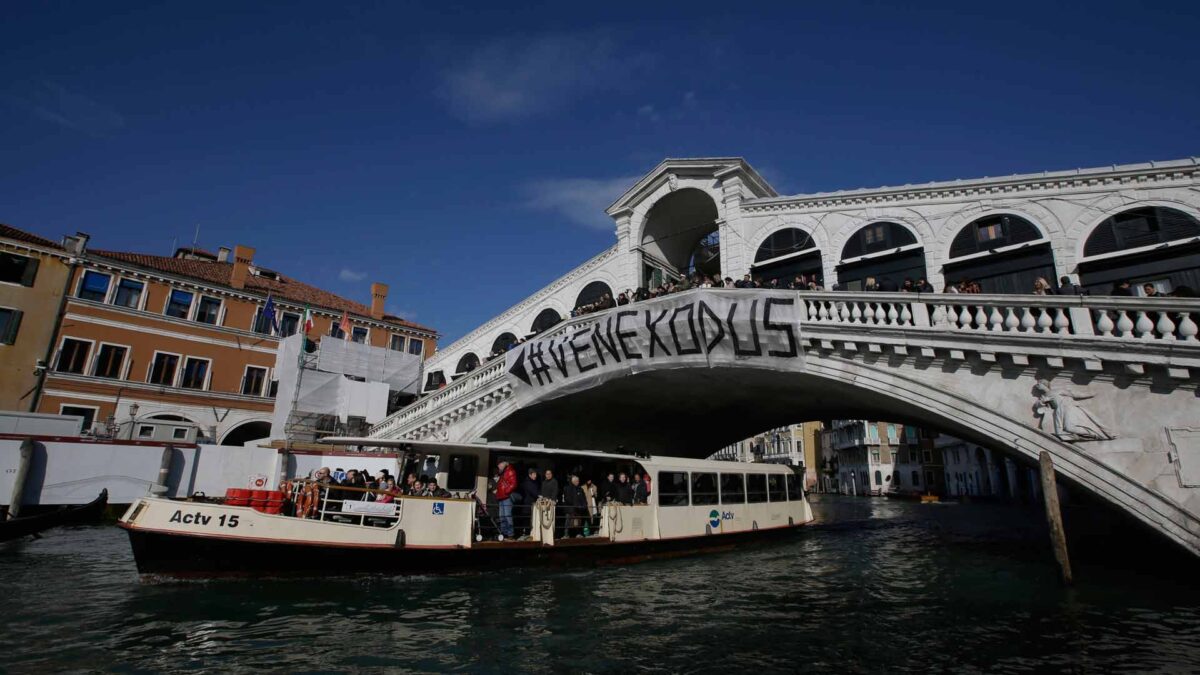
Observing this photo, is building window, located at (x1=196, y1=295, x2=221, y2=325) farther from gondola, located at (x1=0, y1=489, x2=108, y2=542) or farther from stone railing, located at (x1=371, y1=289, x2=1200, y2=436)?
stone railing, located at (x1=371, y1=289, x2=1200, y2=436)

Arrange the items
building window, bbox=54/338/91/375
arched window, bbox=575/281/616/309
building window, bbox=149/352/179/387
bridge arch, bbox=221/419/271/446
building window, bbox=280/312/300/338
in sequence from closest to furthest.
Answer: arched window, bbox=575/281/616/309
building window, bbox=54/338/91/375
building window, bbox=149/352/179/387
bridge arch, bbox=221/419/271/446
building window, bbox=280/312/300/338

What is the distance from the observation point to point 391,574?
11.3 meters

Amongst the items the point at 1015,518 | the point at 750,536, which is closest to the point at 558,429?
the point at 750,536

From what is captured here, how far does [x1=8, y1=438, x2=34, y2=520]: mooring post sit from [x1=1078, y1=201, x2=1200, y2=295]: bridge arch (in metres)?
30.6

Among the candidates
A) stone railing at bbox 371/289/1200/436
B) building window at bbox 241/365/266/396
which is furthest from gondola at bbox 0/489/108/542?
stone railing at bbox 371/289/1200/436

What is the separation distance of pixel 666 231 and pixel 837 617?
56.5 feet

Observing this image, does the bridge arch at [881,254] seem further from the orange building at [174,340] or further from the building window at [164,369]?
the building window at [164,369]

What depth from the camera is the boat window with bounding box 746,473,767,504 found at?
58.3 feet

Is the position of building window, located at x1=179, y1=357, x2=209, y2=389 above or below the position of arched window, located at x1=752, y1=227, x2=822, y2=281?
below

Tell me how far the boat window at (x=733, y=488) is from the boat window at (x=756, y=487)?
28 centimetres

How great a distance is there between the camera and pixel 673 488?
15.4 m

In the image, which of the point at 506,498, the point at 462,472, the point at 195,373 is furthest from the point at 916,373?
the point at 195,373

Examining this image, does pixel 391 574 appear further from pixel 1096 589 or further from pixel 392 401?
pixel 392 401

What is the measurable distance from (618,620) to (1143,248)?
14151 millimetres
